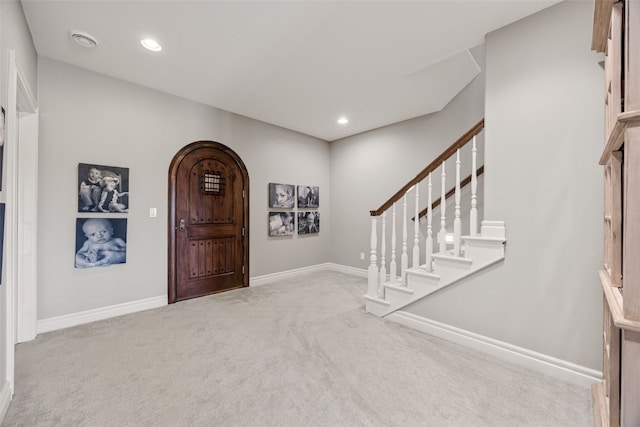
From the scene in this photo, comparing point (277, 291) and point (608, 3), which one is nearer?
point (608, 3)

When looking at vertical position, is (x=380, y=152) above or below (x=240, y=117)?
below

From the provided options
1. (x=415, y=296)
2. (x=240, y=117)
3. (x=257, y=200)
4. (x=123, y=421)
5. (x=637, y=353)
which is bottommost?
(x=123, y=421)

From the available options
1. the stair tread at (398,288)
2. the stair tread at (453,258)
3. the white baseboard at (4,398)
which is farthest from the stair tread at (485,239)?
the white baseboard at (4,398)

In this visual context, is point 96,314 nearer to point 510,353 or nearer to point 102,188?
point 102,188

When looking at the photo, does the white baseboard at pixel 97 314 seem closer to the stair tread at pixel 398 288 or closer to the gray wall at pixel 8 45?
Answer: the gray wall at pixel 8 45

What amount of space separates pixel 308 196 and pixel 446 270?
302 centimetres

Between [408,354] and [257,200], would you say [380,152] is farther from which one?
[408,354]

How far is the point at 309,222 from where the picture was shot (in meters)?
5.01

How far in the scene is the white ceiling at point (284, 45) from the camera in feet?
6.43

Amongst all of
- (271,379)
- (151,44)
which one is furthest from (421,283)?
(151,44)

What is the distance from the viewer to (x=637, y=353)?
87 centimetres

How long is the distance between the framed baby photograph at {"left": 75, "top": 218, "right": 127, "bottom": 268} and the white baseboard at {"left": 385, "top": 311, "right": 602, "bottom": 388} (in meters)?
3.10

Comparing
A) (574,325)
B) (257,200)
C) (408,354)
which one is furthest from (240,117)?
(574,325)

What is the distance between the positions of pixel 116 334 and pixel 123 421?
131 centimetres
